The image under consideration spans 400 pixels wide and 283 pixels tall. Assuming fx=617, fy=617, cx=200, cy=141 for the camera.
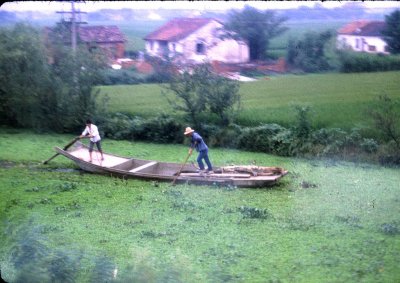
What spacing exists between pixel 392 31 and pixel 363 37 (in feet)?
1.07

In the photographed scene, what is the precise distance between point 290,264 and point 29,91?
261 inches

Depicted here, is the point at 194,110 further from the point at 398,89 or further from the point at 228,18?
the point at 398,89

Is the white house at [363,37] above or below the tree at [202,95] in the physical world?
above

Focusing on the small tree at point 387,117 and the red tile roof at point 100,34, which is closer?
the small tree at point 387,117

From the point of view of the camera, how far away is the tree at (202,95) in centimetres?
919

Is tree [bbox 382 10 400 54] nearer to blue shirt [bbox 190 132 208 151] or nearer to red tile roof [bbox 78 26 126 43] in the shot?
blue shirt [bbox 190 132 208 151]

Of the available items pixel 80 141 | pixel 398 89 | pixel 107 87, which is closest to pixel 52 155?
pixel 80 141

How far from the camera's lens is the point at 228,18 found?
617 centimetres

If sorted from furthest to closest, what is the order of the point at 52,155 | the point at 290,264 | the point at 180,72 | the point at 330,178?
the point at 180,72, the point at 52,155, the point at 330,178, the point at 290,264

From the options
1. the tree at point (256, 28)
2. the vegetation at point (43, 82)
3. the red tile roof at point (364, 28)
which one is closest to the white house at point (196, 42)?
the tree at point (256, 28)

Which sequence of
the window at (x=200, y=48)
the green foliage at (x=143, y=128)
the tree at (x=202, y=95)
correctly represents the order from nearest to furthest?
the window at (x=200, y=48) → the green foliage at (x=143, y=128) → the tree at (x=202, y=95)

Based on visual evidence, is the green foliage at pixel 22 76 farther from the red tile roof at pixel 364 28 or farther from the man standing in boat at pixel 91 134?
the red tile roof at pixel 364 28

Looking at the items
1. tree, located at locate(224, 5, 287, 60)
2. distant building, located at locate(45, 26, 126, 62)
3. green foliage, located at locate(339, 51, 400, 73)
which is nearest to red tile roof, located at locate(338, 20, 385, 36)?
green foliage, located at locate(339, 51, 400, 73)

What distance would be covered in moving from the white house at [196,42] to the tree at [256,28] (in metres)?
0.11
